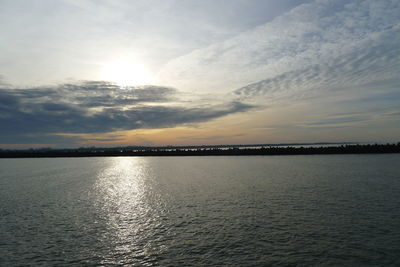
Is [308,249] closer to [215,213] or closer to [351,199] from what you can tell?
[215,213]

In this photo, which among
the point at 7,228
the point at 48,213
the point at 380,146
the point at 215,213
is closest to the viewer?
the point at 7,228

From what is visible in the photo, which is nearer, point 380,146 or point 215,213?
point 215,213

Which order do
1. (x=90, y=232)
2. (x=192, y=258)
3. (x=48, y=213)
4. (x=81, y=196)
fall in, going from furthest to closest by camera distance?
(x=81, y=196)
(x=48, y=213)
(x=90, y=232)
(x=192, y=258)

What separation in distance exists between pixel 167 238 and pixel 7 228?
11.9 m

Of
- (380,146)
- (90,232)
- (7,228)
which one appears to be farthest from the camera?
(380,146)

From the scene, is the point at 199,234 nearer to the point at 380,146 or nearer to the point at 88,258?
the point at 88,258

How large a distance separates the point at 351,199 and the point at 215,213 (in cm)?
1306

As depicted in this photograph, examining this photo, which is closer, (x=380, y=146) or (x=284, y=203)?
(x=284, y=203)

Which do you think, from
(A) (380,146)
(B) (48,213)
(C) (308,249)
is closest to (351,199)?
(C) (308,249)

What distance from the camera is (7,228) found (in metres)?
17.0

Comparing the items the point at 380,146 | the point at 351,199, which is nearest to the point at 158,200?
the point at 351,199

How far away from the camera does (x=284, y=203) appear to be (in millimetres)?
21234

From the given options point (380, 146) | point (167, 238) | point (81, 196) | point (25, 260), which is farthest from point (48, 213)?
point (380, 146)

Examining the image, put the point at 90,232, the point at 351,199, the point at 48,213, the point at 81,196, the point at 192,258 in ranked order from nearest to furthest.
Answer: the point at 192,258 → the point at 90,232 → the point at 48,213 → the point at 351,199 → the point at 81,196
